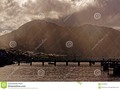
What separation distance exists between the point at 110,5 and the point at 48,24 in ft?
4.08

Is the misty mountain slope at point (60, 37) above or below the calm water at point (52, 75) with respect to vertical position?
above

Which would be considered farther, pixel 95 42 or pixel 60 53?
pixel 60 53

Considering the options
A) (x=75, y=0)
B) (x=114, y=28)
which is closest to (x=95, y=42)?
(x=114, y=28)

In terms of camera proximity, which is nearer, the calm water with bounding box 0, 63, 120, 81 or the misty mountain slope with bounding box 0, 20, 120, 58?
the misty mountain slope with bounding box 0, 20, 120, 58

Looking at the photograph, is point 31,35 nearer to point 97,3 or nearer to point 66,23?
point 66,23

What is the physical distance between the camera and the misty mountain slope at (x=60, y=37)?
7.04m

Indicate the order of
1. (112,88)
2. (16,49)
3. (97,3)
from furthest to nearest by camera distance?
1. (16,49)
2. (97,3)
3. (112,88)

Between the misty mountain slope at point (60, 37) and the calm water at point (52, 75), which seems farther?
the calm water at point (52, 75)

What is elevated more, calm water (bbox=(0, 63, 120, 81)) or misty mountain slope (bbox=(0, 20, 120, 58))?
misty mountain slope (bbox=(0, 20, 120, 58))

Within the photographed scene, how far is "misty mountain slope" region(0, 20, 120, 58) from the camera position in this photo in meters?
7.04

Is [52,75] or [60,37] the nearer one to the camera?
[60,37]

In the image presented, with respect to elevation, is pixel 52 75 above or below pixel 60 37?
below

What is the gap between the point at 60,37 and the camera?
7.66m

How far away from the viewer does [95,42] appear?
753cm
